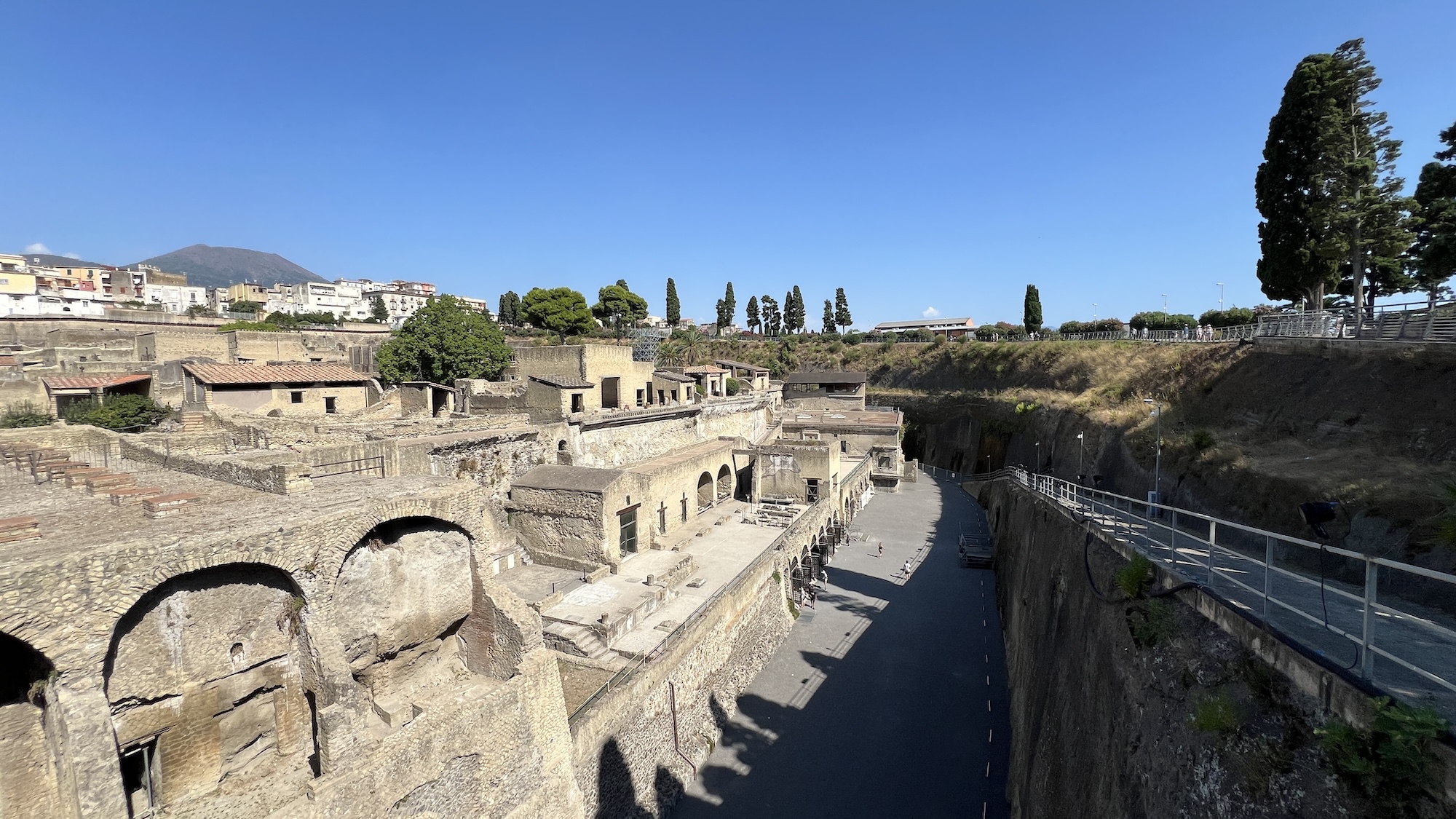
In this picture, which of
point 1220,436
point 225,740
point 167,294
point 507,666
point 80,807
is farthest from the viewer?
point 167,294

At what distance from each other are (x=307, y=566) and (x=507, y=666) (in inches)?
160

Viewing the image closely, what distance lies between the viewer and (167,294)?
88.9 meters

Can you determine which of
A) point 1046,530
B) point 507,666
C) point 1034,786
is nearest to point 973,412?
point 1046,530

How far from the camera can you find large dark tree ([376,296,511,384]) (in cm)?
3750

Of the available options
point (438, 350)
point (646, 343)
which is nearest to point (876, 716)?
point (438, 350)

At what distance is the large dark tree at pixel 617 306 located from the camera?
234 ft

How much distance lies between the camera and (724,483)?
32.3 m

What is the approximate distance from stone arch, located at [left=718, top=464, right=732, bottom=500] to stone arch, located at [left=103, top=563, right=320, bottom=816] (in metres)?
22.8

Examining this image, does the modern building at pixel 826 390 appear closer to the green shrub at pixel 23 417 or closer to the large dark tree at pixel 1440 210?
the large dark tree at pixel 1440 210

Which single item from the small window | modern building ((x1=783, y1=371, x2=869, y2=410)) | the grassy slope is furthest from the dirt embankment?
the small window

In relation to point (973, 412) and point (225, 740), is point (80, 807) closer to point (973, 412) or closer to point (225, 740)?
point (225, 740)

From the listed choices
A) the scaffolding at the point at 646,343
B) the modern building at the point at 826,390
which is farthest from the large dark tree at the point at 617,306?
the modern building at the point at 826,390

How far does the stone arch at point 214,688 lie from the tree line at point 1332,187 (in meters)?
29.6

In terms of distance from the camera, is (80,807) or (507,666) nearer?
(80,807)
